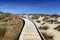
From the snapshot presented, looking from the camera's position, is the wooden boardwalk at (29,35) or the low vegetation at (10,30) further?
the low vegetation at (10,30)

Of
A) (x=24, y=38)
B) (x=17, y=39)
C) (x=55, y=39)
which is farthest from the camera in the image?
(x=55, y=39)

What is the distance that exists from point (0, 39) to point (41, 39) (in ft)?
13.9

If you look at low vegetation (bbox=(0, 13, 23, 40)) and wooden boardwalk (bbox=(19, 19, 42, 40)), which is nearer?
wooden boardwalk (bbox=(19, 19, 42, 40))

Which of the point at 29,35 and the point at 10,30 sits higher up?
the point at 10,30

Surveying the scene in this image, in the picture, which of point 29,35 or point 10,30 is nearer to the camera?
point 29,35

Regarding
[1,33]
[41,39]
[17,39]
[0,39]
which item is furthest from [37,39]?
[1,33]

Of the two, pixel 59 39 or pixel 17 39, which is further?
pixel 59 39

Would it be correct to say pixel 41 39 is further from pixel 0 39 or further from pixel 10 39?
pixel 0 39

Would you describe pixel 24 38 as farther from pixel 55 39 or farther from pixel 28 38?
pixel 55 39

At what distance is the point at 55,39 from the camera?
2059 centimetres

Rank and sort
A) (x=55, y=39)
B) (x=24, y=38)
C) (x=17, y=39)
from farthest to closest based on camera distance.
→ (x=55, y=39) → (x=24, y=38) → (x=17, y=39)

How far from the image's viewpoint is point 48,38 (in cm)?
1972

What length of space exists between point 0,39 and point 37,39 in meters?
3.82

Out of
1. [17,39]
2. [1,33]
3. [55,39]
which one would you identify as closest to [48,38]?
[55,39]
